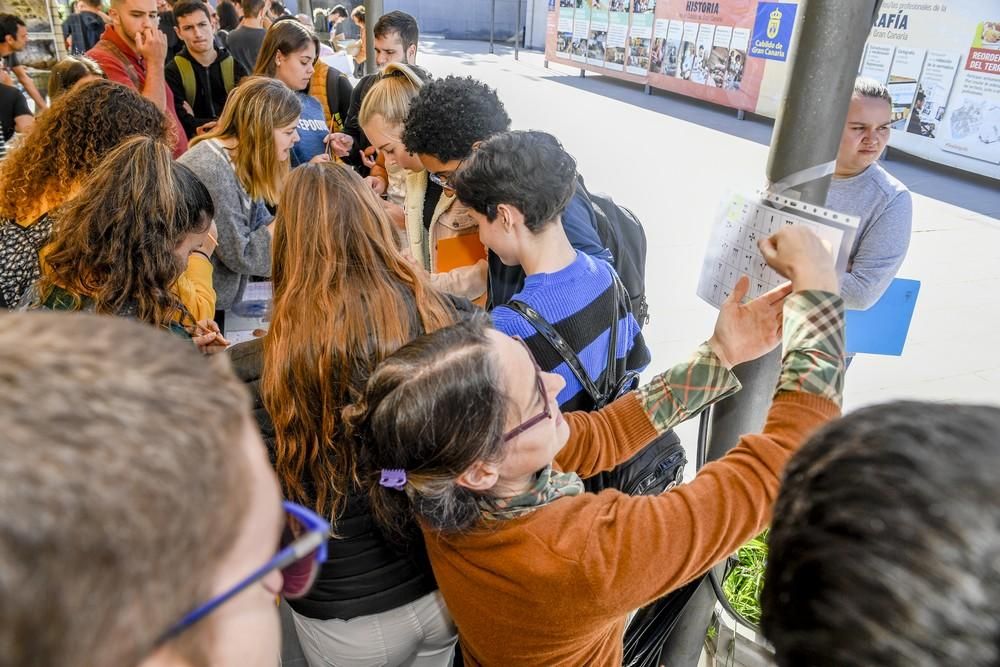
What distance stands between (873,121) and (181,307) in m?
2.35

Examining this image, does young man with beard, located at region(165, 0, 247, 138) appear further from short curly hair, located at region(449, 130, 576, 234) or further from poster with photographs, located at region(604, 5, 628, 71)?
poster with photographs, located at region(604, 5, 628, 71)

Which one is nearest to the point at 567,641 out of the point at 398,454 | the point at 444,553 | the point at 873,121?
the point at 444,553

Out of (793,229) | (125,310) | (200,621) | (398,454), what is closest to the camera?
(200,621)

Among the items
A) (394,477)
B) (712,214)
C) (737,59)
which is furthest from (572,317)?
(737,59)

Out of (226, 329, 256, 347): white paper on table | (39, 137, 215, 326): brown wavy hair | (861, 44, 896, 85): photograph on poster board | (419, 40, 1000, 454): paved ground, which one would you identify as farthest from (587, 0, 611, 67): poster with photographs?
(39, 137, 215, 326): brown wavy hair

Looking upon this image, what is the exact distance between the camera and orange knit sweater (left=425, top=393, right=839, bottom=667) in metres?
1.08

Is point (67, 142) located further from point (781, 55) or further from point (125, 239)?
point (781, 55)

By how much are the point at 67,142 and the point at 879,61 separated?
936 cm

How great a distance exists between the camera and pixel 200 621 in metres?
0.54

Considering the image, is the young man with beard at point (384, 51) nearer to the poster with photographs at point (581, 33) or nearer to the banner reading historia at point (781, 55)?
the banner reading historia at point (781, 55)

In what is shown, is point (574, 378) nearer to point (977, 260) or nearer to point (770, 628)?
point (770, 628)

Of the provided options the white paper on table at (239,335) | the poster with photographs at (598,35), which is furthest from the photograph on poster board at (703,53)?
the white paper on table at (239,335)

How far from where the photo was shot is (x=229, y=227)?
8.95 feet

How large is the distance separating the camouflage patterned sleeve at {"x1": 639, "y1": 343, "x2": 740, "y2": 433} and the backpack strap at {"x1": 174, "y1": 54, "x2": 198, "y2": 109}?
385 centimetres
